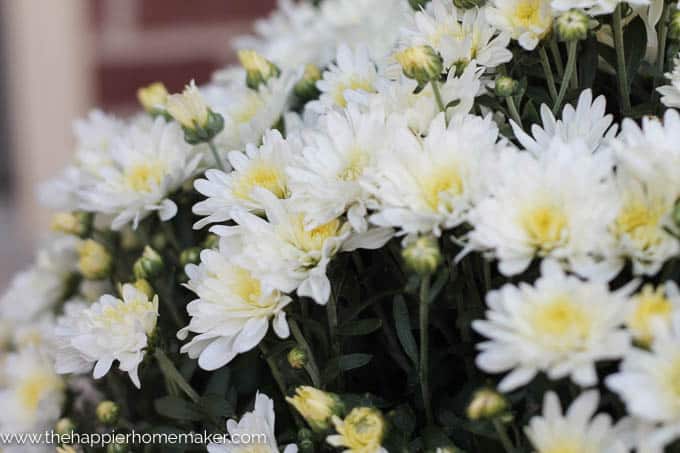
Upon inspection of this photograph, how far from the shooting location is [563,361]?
31 cm

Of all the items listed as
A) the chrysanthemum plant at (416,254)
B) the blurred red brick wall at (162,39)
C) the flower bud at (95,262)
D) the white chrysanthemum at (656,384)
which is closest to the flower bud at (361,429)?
the chrysanthemum plant at (416,254)

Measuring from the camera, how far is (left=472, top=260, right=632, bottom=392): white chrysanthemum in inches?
12.0

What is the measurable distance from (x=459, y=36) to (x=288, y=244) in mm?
140

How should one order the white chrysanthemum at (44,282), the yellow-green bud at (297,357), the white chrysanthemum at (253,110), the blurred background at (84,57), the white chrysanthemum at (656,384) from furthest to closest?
the blurred background at (84,57) → the white chrysanthemum at (44,282) → the white chrysanthemum at (253,110) → the yellow-green bud at (297,357) → the white chrysanthemum at (656,384)

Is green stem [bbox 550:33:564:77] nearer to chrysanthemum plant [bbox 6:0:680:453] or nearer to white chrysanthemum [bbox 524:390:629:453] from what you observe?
chrysanthemum plant [bbox 6:0:680:453]

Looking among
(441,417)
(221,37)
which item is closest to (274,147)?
(441,417)

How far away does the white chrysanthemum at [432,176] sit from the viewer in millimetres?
354

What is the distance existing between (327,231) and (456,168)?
0.21 feet

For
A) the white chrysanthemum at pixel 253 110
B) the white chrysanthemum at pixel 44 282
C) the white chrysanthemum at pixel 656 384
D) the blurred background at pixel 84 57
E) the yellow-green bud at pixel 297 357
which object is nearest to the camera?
the white chrysanthemum at pixel 656 384

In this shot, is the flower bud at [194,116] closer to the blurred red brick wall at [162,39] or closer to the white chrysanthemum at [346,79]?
the white chrysanthemum at [346,79]

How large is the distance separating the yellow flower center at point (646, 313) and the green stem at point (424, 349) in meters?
0.08

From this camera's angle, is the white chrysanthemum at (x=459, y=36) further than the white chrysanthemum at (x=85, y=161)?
No

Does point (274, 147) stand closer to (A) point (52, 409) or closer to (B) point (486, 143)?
(B) point (486, 143)

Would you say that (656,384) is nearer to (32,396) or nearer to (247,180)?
(247,180)
